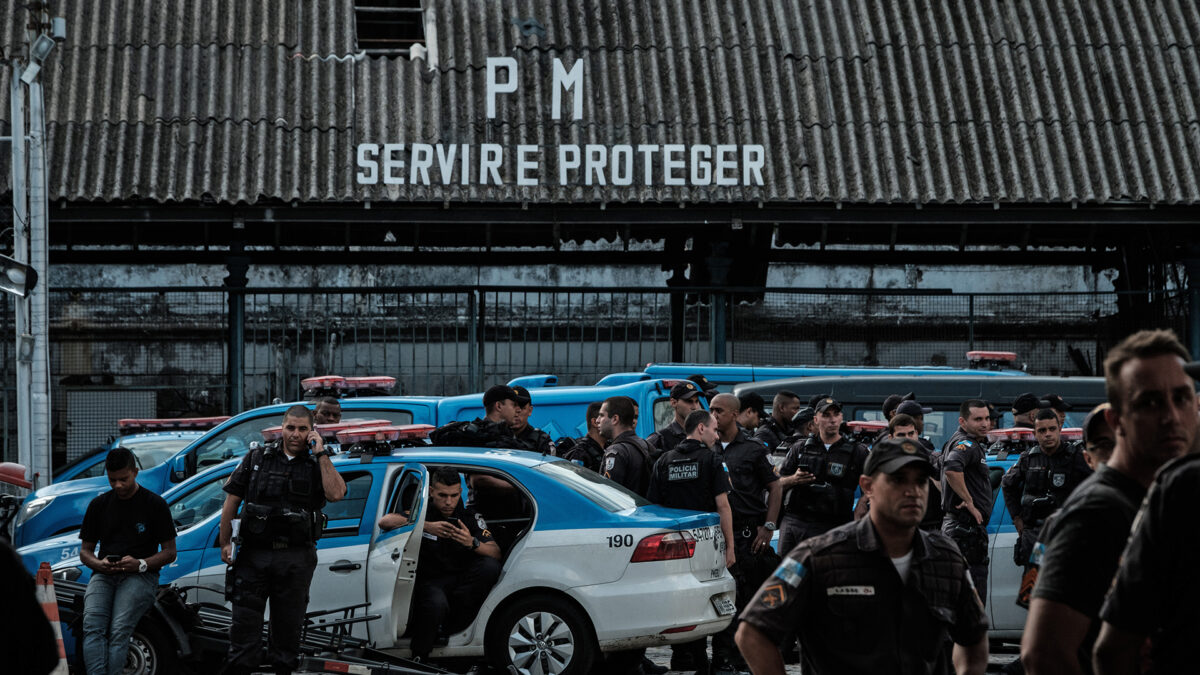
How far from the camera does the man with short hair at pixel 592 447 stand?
11.1 metres

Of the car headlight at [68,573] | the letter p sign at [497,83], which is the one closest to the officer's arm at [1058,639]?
the car headlight at [68,573]

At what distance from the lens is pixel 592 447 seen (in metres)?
11.1

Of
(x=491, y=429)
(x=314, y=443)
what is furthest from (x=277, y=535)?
(x=491, y=429)

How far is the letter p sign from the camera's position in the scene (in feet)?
61.0

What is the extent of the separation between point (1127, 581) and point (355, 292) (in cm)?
1530

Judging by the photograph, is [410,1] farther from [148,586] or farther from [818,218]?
[148,586]

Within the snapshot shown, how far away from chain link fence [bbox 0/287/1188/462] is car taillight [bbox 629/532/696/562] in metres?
9.46

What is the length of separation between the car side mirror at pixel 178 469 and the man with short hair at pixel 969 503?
616 cm

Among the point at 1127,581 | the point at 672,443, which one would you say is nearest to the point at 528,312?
the point at 672,443

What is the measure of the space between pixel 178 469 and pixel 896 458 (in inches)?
349

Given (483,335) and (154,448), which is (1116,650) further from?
(483,335)

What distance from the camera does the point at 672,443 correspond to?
10.7 meters

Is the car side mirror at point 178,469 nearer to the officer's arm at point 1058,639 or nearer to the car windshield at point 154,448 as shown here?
the car windshield at point 154,448

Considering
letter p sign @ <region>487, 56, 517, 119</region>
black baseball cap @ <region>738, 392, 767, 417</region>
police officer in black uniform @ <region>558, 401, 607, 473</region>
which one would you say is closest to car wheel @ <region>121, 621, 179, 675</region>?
police officer in black uniform @ <region>558, 401, 607, 473</region>
